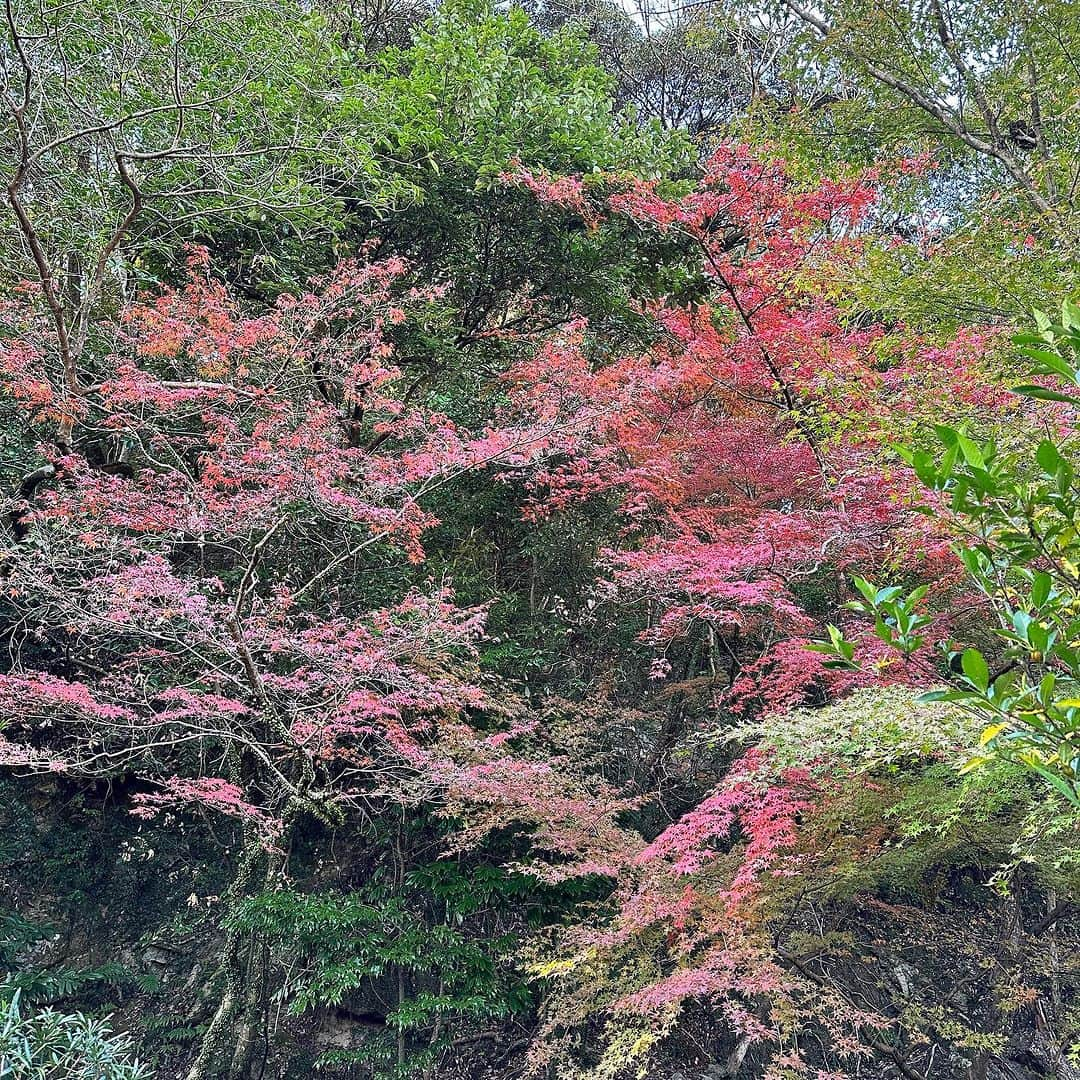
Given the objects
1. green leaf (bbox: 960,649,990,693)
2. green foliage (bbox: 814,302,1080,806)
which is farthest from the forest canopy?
green leaf (bbox: 960,649,990,693)

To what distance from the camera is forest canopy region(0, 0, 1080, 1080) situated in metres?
3.40

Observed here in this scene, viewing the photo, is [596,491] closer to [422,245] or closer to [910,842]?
[422,245]

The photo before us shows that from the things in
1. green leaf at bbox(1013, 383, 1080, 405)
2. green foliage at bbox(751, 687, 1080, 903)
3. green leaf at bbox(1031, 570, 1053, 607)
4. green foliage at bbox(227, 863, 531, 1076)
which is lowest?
green foliage at bbox(227, 863, 531, 1076)

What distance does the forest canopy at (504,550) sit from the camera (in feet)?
11.2

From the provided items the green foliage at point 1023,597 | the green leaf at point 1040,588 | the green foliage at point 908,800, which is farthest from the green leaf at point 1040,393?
the green foliage at point 908,800

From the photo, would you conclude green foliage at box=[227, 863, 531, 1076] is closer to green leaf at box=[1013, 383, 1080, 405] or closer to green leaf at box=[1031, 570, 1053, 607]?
green leaf at box=[1031, 570, 1053, 607]

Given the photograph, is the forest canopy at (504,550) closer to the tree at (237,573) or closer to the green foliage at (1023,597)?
the tree at (237,573)

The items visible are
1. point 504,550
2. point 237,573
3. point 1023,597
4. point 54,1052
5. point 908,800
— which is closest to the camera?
point 1023,597

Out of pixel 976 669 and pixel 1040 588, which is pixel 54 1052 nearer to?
pixel 976 669

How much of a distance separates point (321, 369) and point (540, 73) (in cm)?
288

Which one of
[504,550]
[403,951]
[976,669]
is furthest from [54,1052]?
[504,550]

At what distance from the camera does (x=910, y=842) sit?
154 inches

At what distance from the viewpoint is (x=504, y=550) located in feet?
20.7

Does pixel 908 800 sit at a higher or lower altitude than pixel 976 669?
lower
